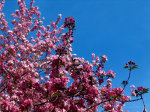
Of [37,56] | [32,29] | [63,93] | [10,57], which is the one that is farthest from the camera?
[32,29]

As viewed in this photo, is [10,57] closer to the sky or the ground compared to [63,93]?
closer to the sky

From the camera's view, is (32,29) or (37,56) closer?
(37,56)

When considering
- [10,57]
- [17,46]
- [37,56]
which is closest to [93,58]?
[37,56]

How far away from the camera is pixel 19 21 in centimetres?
1556

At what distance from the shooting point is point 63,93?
16.5 feet

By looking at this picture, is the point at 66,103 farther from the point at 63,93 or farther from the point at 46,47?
the point at 46,47

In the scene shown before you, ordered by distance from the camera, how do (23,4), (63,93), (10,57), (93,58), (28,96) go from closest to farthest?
(63,93) → (28,96) → (10,57) → (93,58) → (23,4)

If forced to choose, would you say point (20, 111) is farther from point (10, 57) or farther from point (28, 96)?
point (10, 57)

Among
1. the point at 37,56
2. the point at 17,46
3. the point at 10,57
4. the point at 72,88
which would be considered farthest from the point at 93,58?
the point at 72,88

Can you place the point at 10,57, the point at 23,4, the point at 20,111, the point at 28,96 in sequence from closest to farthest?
1. the point at 20,111
2. the point at 28,96
3. the point at 10,57
4. the point at 23,4

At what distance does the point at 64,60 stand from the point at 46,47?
13.0 ft

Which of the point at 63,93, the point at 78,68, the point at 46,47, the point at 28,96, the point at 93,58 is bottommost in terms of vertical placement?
the point at 63,93

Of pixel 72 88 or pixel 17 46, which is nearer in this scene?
pixel 72 88

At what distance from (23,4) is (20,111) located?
12858 millimetres
